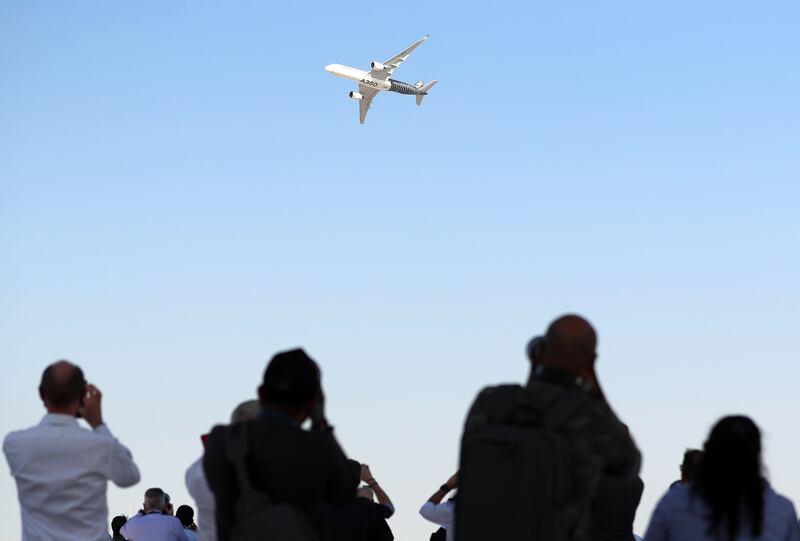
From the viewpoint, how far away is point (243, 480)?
5891 mm

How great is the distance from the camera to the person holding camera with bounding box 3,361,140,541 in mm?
7652

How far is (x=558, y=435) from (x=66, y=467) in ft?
11.5

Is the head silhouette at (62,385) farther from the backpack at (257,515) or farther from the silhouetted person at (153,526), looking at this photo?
the silhouetted person at (153,526)

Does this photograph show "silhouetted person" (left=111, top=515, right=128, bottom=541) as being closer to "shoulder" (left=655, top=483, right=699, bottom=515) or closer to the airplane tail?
"shoulder" (left=655, top=483, right=699, bottom=515)

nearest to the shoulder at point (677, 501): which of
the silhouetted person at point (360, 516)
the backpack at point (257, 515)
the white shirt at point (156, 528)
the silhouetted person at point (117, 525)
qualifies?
the backpack at point (257, 515)

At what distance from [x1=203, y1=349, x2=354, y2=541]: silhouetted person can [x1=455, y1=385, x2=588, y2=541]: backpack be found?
0.62 m

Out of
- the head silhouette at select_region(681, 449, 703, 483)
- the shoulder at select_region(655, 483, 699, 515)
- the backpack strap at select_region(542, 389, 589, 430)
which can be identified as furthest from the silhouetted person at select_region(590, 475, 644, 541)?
the backpack strap at select_region(542, 389, 589, 430)

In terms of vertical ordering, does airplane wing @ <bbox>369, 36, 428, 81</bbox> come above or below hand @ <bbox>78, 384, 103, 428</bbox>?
above

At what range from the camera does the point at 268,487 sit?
5867 millimetres

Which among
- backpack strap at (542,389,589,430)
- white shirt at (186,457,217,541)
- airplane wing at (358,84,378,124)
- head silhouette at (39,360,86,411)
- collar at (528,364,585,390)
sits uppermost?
airplane wing at (358,84,378,124)

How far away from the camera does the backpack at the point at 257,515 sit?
5.77 metres

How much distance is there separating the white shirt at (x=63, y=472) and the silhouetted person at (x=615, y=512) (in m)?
3.29

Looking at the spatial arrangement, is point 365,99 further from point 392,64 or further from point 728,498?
point 728,498

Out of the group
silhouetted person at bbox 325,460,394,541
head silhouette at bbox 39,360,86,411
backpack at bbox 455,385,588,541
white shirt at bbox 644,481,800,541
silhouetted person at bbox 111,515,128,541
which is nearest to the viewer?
backpack at bbox 455,385,588,541
